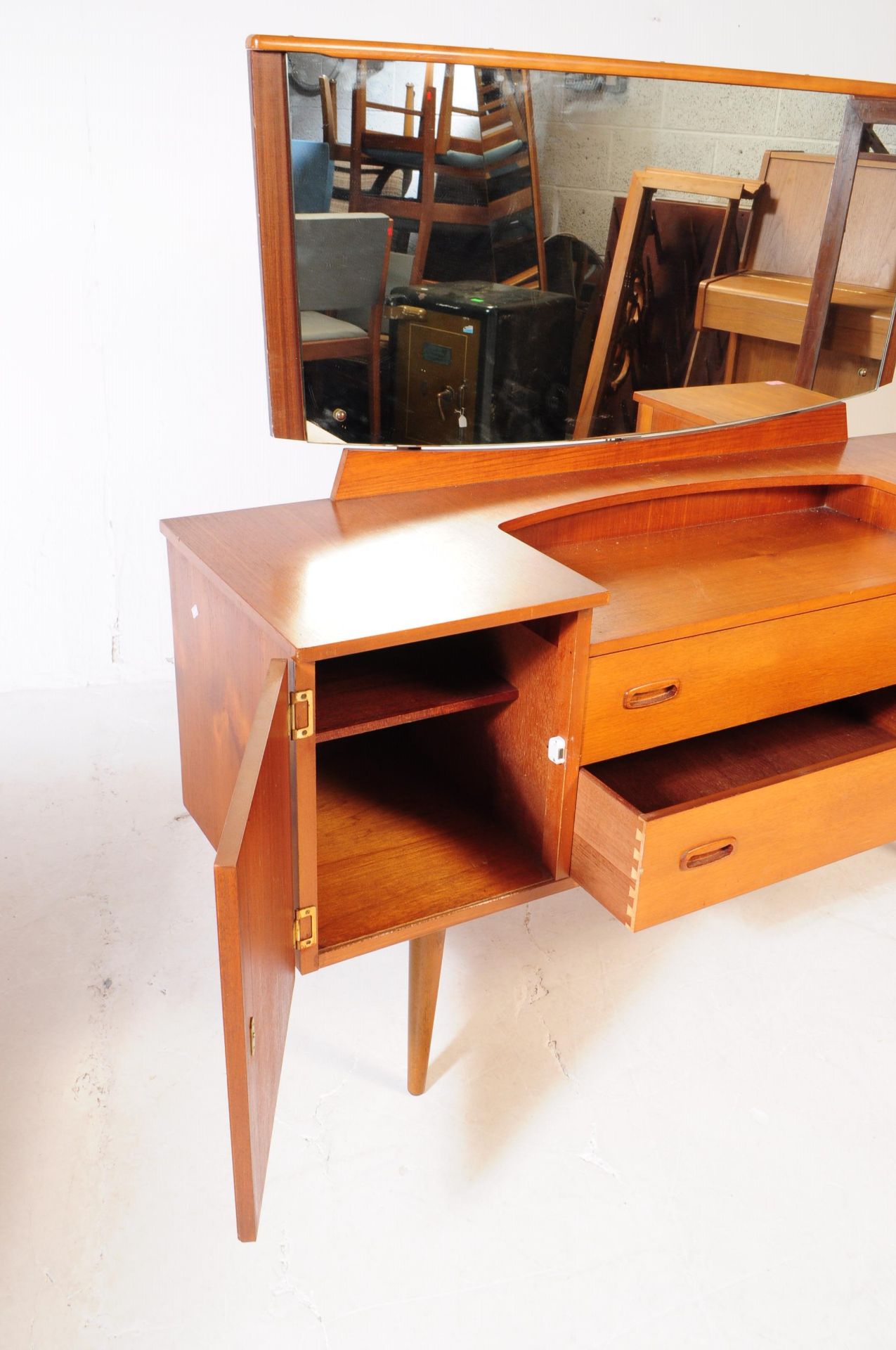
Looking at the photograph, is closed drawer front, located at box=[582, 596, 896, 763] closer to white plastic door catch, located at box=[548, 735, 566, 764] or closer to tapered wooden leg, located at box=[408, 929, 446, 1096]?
white plastic door catch, located at box=[548, 735, 566, 764]

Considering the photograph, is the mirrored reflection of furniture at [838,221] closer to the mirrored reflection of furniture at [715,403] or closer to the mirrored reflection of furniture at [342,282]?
the mirrored reflection of furniture at [715,403]

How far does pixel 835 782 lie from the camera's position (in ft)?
4.49

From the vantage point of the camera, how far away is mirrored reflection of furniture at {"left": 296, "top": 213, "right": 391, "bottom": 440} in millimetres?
1271

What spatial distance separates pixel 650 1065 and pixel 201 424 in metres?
1.46

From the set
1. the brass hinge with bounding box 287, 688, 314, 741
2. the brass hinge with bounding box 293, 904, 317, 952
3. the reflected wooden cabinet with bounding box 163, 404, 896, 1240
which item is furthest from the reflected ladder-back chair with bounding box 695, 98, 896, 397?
the brass hinge with bounding box 293, 904, 317, 952

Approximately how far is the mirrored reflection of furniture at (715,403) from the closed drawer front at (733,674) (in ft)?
1.17

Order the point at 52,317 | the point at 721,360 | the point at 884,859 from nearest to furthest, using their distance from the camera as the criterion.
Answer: the point at 721,360
the point at 884,859
the point at 52,317

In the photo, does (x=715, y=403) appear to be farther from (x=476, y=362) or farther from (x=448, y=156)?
(x=448, y=156)

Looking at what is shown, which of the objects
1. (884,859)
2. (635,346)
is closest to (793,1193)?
(884,859)

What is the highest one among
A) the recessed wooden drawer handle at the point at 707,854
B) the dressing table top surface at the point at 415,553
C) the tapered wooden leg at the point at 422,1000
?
the dressing table top surface at the point at 415,553

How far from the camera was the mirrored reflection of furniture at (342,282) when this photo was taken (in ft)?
4.17

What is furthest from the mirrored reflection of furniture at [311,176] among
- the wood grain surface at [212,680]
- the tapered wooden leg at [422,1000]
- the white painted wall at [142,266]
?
the white painted wall at [142,266]

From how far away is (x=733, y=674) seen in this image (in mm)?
1349

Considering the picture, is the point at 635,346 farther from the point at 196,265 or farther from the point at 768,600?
the point at 196,265
